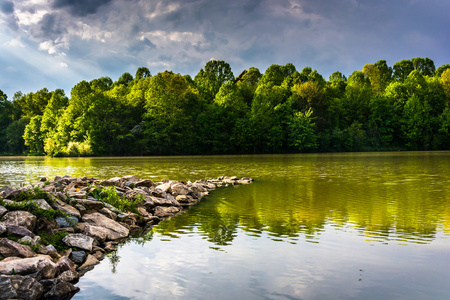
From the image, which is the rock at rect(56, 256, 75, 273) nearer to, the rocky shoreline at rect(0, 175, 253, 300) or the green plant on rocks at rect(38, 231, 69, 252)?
the rocky shoreline at rect(0, 175, 253, 300)

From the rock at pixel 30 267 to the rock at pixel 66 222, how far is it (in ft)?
7.69

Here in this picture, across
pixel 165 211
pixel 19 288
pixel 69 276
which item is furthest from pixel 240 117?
pixel 19 288

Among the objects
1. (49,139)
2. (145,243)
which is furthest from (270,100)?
(145,243)

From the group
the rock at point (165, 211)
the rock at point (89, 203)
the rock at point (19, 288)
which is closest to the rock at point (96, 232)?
the rock at point (89, 203)

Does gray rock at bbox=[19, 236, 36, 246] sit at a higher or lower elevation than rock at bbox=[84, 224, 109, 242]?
higher

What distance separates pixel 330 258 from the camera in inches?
276

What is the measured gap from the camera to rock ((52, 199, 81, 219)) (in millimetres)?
8993

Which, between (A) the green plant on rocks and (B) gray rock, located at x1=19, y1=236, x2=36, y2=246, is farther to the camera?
(A) the green plant on rocks

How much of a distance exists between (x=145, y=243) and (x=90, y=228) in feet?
4.42

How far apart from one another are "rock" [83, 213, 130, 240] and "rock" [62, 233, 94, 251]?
1.03 meters

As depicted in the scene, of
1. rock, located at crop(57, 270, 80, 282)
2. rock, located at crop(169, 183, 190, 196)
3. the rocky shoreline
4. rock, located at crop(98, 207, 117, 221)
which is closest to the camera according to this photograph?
the rocky shoreline

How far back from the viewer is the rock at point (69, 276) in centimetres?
608

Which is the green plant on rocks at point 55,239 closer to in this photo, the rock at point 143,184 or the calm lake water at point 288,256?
the calm lake water at point 288,256

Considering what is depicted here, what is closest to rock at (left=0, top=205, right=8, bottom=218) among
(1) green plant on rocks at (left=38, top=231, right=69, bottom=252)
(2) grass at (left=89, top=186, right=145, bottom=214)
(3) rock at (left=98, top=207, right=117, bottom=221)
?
(1) green plant on rocks at (left=38, top=231, right=69, bottom=252)
